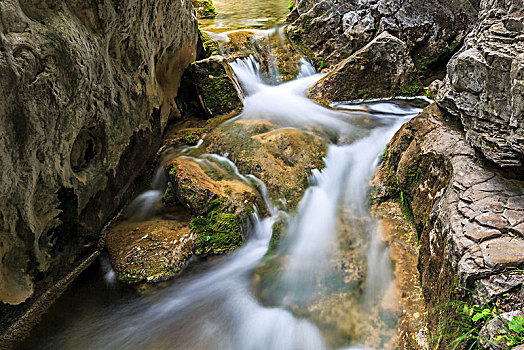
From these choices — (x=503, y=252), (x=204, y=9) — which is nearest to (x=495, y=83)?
(x=503, y=252)

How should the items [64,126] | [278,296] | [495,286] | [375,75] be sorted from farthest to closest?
1. [375,75]
2. [278,296]
3. [64,126]
4. [495,286]

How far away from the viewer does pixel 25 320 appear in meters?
3.29

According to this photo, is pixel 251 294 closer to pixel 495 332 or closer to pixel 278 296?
pixel 278 296

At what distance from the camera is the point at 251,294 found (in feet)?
12.2

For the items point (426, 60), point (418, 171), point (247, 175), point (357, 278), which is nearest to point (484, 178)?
point (418, 171)

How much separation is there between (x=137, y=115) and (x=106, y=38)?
135 centimetres

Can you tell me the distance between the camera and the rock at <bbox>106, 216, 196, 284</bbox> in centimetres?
386

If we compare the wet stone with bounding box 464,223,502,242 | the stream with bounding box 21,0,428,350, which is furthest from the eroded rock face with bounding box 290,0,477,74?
the wet stone with bounding box 464,223,502,242

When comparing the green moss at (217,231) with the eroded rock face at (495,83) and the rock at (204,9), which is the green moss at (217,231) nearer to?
the eroded rock face at (495,83)

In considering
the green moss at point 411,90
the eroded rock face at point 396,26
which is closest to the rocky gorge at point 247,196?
the green moss at point 411,90

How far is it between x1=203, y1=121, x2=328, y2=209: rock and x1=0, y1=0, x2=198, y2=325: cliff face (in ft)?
4.96

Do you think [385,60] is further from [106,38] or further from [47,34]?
[47,34]

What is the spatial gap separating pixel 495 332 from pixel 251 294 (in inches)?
96.2

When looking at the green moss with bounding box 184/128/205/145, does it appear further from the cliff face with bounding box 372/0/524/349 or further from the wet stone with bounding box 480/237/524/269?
the wet stone with bounding box 480/237/524/269
